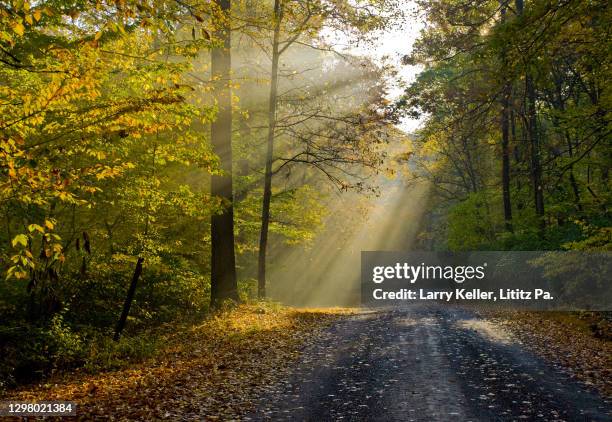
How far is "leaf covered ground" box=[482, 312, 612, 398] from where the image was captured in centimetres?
1057

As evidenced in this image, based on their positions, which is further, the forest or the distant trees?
the distant trees

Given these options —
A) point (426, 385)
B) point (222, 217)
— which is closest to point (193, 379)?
point (426, 385)

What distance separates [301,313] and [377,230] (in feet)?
178

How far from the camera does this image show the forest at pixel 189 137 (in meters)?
8.30

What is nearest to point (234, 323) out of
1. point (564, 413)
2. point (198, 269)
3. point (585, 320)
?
point (198, 269)

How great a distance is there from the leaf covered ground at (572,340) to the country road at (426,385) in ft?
1.39

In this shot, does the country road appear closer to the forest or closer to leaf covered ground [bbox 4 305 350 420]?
leaf covered ground [bbox 4 305 350 420]

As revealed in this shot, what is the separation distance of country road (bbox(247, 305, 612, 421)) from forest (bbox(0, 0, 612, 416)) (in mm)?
4169

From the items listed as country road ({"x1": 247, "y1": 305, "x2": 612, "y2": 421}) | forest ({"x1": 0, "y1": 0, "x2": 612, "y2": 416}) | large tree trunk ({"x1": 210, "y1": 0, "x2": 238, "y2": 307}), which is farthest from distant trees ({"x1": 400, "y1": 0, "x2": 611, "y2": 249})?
large tree trunk ({"x1": 210, "y1": 0, "x2": 238, "y2": 307})

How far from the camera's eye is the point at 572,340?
48.8ft

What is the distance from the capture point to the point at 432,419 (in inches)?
303

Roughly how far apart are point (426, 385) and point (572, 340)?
7301mm

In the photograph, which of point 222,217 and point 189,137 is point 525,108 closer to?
point 222,217

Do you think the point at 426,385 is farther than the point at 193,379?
No
